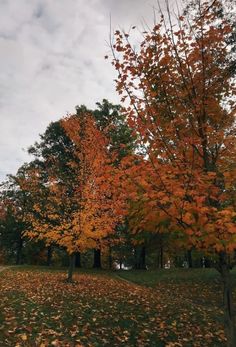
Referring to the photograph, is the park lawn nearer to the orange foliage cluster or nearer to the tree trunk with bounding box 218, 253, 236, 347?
the tree trunk with bounding box 218, 253, 236, 347

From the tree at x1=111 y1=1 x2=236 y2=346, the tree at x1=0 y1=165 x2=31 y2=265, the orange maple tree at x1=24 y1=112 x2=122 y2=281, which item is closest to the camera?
the tree at x1=111 y1=1 x2=236 y2=346

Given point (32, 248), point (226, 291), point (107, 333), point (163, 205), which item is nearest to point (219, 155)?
point (163, 205)

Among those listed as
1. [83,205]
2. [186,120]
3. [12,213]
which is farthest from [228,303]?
[12,213]

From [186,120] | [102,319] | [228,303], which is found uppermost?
[186,120]

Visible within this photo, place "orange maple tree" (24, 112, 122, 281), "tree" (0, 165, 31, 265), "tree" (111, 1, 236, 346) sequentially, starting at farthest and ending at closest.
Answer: "tree" (0, 165, 31, 265) → "orange maple tree" (24, 112, 122, 281) → "tree" (111, 1, 236, 346)

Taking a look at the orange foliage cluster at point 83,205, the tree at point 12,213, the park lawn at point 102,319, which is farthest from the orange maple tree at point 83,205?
the tree at point 12,213

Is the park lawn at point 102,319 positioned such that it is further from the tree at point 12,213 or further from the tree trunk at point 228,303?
the tree at point 12,213

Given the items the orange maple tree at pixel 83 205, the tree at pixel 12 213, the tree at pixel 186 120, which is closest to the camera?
the tree at pixel 186 120

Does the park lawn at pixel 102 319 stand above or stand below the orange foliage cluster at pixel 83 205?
below

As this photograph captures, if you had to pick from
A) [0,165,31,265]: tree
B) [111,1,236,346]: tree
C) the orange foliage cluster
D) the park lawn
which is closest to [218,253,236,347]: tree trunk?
[111,1,236,346]: tree

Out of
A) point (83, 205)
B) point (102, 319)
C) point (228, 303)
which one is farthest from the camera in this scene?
point (83, 205)

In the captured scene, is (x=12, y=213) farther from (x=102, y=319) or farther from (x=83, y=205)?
(x=102, y=319)

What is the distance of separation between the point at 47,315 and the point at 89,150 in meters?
9.85

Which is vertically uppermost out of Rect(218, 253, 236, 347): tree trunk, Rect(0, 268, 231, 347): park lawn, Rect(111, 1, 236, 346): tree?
Rect(111, 1, 236, 346): tree
